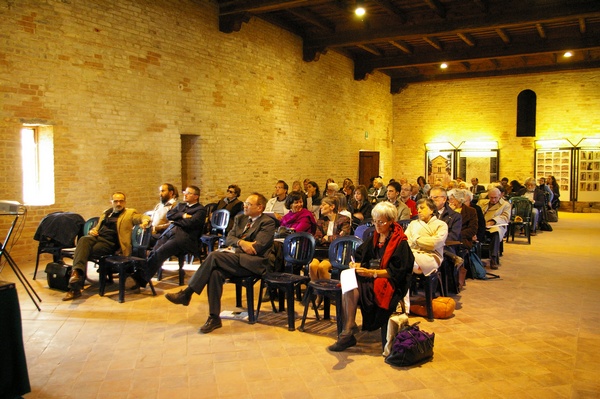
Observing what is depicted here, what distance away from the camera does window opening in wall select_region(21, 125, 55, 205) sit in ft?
26.3

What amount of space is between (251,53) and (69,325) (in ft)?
27.9

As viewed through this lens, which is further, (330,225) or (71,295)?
(330,225)

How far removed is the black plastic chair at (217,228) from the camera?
7844mm

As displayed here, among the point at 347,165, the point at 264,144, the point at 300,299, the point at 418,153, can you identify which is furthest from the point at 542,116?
the point at 300,299

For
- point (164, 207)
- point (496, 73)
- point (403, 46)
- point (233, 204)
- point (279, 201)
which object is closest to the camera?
point (164, 207)

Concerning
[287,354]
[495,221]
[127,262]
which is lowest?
[287,354]

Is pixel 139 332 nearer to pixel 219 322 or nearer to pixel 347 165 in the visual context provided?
pixel 219 322

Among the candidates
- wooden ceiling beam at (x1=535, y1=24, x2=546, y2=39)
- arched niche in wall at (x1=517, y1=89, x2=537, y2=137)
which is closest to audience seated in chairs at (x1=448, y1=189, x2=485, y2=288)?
wooden ceiling beam at (x1=535, y1=24, x2=546, y2=39)

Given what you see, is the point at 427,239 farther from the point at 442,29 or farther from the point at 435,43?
the point at 435,43

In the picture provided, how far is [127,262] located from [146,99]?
452 centimetres

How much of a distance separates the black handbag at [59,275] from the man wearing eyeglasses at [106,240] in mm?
225

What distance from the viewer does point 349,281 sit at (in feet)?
14.1

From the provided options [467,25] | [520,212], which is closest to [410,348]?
[520,212]

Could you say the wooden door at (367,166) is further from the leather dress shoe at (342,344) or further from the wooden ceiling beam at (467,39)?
the leather dress shoe at (342,344)
